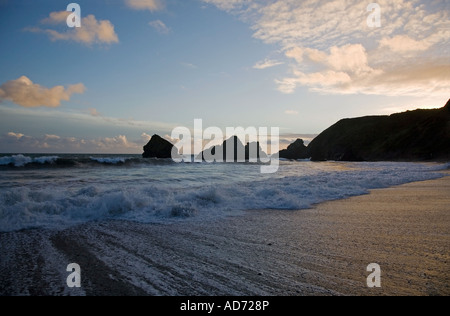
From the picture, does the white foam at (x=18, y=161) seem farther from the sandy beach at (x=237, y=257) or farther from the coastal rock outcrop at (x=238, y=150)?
the coastal rock outcrop at (x=238, y=150)

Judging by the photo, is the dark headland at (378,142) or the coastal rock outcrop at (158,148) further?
the coastal rock outcrop at (158,148)

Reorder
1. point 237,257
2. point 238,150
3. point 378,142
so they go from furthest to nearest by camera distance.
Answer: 1. point 238,150
2. point 378,142
3. point 237,257

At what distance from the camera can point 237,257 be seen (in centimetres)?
343

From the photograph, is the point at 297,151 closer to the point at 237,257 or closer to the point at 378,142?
the point at 378,142

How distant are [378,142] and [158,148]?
68.5 meters

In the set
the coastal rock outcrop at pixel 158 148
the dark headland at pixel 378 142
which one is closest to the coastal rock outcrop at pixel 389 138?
the dark headland at pixel 378 142

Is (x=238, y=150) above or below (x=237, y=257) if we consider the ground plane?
above

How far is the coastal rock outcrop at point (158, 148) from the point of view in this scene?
241ft

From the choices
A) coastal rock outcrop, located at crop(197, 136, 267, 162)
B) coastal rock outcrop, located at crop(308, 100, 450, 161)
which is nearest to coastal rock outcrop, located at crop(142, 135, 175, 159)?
coastal rock outcrop, located at crop(197, 136, 267, 162)

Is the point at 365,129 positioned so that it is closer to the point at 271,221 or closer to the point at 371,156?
the point at 371,156

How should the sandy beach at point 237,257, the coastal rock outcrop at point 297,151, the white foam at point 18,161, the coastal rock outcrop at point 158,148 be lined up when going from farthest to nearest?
the coastal rock outcrop at point 297,151 < the coastal rock outcrop at point 158,148 < the white foam at point 18,161 < the sandy beach at point 237,257

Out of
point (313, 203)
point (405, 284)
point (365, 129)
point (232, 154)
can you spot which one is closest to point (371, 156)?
point (365, 129)

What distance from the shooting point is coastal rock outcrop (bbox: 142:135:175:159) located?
7351 centimetres

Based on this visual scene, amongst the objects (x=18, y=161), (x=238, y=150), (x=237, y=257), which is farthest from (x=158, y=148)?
(x=237, y=257)
